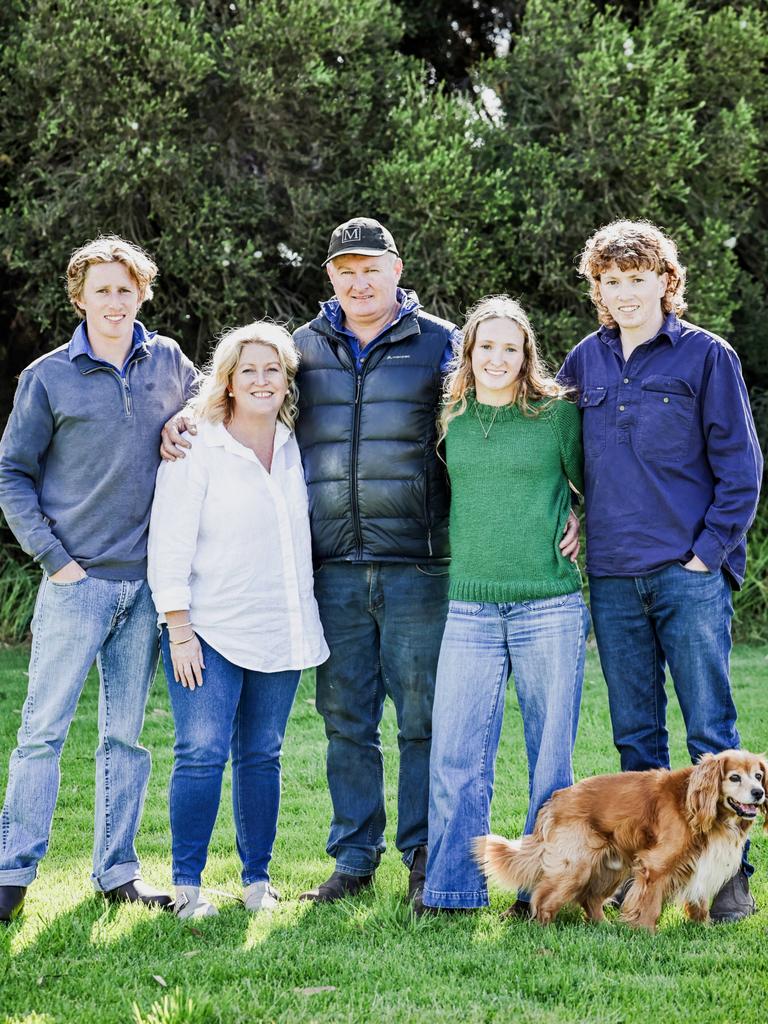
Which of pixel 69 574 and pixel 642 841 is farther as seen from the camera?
pixel 69 574

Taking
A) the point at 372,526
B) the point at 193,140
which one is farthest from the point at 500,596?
the point at 193,140

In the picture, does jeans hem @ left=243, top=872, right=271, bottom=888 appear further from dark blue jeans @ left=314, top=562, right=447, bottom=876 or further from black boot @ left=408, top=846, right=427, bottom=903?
black boot @ left=408, top=846, right=427, bottom=903

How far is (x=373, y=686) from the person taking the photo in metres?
4.58

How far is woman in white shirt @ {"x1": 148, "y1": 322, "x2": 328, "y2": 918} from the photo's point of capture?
13.6 ft

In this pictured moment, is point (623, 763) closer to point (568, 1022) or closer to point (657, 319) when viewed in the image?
point (568, 1022)

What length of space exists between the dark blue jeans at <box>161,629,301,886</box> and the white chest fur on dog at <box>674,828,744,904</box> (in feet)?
5.01

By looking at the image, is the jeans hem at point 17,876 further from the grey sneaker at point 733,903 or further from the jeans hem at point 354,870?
the grey sneaker at point 733,903

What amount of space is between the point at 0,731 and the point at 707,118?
802 cm

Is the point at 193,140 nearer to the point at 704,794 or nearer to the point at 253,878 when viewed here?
the point at 253,878

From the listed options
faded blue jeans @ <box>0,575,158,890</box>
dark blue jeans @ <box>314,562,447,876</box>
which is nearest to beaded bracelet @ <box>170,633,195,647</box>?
faded blue jeans @ <box>0,575,158,890</box>

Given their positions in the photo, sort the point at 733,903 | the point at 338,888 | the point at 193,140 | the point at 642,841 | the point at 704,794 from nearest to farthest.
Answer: the point at 704,794, the point at 642,841, the point at 733,903, the point at 338,888, the point at 193,140

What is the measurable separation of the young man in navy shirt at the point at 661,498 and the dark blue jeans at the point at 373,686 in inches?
26.2

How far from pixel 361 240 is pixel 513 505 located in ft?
3.97

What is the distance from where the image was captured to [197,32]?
9.47m
